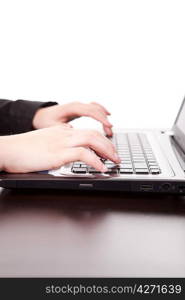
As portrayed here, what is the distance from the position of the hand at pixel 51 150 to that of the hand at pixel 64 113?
1.30 feet

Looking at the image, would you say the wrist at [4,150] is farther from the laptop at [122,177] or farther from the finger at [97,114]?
the finger at [97,114]

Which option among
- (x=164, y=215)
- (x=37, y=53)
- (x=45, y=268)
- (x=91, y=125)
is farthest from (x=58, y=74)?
(x=45, y=268)

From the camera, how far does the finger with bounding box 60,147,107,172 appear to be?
65 cm

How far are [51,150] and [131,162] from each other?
Result: 0.47ft

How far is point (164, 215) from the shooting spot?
58cm

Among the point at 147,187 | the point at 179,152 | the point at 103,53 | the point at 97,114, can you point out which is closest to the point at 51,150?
the point at 147,187

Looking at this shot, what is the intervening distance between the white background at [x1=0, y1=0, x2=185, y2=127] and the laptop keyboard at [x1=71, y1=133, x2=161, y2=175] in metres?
0.93

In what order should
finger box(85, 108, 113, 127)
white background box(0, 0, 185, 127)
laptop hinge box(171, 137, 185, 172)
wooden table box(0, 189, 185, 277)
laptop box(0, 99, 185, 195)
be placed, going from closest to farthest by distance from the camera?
wooden table box(0, 189, 185, 277) < laptop box(0, 99, 185, 195) < laptop hinge box(171, 137, 185, 172) < finger box(85, 108, 113, 127) < white background box(0, 0, 185, 127)

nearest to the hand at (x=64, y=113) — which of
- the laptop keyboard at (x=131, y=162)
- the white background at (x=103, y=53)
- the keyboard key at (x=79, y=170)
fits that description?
the laptop keyboard at (x=131, y=162)

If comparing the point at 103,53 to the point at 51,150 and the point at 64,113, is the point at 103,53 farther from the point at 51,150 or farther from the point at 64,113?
the point at 51,150

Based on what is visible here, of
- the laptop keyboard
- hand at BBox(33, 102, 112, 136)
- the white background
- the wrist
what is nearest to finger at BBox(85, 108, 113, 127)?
hand at BBox(33, 102, 112, 136)

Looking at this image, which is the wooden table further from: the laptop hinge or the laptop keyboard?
the laptop hinge

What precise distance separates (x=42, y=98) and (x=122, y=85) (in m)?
0.39

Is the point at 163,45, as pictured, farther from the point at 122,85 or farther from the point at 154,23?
the point at 122,85
